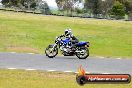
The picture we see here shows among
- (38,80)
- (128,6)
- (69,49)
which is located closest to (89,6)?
(128,6)

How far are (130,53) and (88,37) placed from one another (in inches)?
376

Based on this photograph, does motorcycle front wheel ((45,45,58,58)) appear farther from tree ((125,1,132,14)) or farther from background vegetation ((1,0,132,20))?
tree ((125,1,132,14))

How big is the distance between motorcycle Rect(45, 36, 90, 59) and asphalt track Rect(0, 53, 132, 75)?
0.31 m

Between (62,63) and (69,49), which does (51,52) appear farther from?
(62,63)

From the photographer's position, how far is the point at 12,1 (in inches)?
3971

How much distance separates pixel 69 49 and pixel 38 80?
26.8 feet

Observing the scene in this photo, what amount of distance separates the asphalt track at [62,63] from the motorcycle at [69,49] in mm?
306

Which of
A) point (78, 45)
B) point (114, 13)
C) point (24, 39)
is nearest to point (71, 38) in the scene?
point (78, 45)

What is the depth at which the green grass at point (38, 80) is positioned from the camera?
14780mm

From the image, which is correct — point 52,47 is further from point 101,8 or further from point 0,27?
point 101,8

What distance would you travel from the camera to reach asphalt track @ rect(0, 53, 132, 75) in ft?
62.4

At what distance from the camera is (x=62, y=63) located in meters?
20.9

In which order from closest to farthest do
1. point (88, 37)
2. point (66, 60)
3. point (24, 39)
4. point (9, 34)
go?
point (66, 60) < point (24, 39) < point (9, 34) < point (88, 37)

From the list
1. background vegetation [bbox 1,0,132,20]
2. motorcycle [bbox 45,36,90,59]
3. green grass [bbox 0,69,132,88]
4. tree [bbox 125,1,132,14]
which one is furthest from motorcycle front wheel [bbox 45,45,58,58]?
tree [bbox 125,1,132,14]
